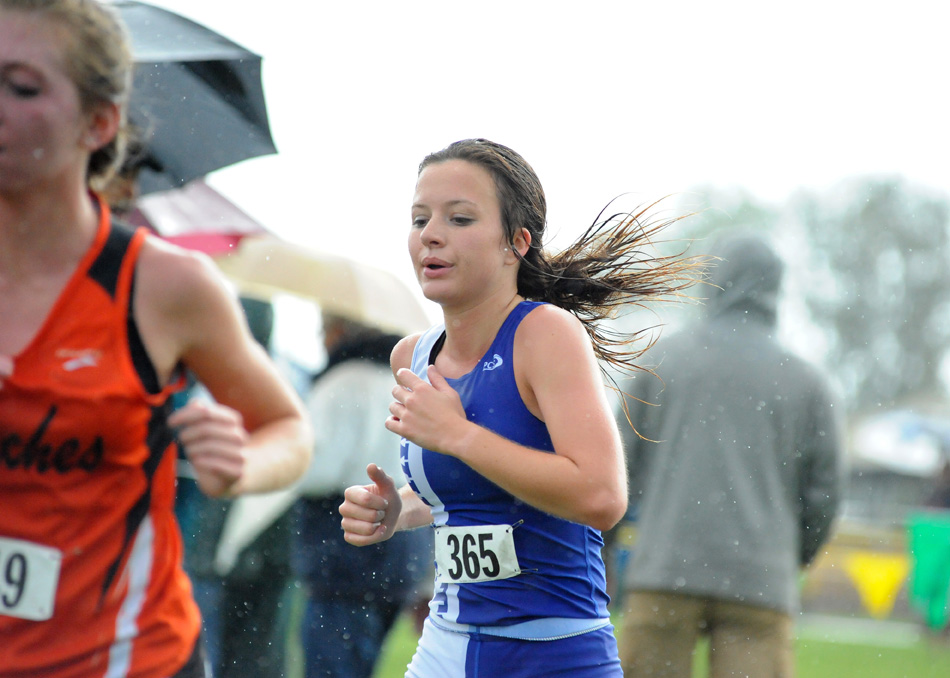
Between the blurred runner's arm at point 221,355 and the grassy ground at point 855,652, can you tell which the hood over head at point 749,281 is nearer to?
the blurred runner's arm at point 221,355

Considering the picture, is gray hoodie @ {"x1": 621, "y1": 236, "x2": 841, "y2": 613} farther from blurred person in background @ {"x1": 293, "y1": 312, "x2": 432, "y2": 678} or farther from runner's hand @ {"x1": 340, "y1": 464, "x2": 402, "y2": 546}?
runner's hand @ {"x1": 340, "y1": 464, "x2": 402, "y2": 546}

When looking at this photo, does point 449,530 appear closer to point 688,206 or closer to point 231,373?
point 231,373

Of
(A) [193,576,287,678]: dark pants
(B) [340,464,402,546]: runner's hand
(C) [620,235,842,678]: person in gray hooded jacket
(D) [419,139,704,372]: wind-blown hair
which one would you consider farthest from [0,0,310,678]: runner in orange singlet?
(A) [193,576,287,678]: dark pants

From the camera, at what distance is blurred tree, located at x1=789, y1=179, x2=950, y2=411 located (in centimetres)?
4103

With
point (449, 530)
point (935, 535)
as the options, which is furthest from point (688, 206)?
point (935, 535)

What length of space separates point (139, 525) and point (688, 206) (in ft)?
5.61

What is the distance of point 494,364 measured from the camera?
2180 mm

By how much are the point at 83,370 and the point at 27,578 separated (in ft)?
1.21

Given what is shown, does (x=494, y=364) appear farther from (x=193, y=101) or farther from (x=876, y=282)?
(x=876, y=282)

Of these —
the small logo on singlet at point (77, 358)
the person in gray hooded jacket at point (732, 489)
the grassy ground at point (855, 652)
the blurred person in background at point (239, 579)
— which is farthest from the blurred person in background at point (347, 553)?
the grassy ground at point (855, 652)

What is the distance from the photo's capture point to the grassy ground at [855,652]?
8.17m

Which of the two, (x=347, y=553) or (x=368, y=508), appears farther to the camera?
(x=347, y=553)

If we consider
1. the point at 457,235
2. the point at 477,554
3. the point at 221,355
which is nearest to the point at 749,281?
the point at 457,235

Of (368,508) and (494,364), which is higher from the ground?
(494,364)
